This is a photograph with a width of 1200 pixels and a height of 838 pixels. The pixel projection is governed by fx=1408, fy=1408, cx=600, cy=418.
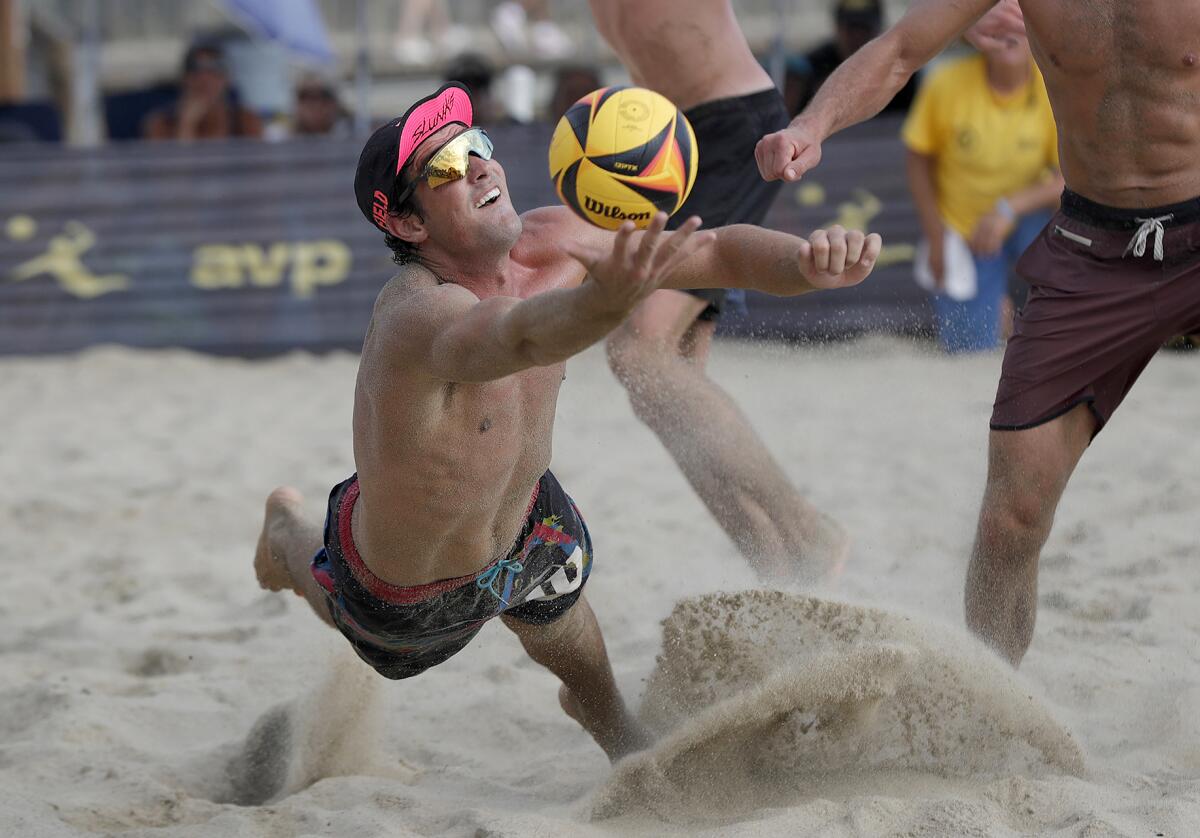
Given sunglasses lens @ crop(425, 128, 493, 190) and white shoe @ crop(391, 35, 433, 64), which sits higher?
sunglasses lens @ crop(425, 128, 493, 190)

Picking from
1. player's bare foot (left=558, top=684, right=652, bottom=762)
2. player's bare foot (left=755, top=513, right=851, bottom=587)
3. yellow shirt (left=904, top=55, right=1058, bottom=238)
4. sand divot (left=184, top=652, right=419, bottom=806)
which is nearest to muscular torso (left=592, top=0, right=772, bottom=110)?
player's bare foot (left=755, top=513, right=851, bottom=587)

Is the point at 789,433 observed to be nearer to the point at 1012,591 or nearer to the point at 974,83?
the point at 974,83

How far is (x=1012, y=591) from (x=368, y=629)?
1.48 metres

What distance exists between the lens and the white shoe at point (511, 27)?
10938 millimetres

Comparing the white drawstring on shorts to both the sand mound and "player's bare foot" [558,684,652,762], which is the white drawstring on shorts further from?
"player's bare foot" [558,684,652,762]

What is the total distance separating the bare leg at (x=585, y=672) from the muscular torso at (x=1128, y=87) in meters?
1.56

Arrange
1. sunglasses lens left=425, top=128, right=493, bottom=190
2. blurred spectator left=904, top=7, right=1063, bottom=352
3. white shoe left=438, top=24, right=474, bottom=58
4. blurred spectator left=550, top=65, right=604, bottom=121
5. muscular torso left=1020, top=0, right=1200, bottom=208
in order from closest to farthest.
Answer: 1. sunglasses lens left=425, top=128, right=493, bottom=190
2. muscular torso left=1020, top=0, right=1200, bottom=208
3. blurred spectator left=904, top=7, right=1063, bottom=352
4. blurred spectator left=550, top=65, right=604, bottom=121
5. white shoe left=438, top=24, right=474, bottom=58

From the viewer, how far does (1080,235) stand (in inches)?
A: 130

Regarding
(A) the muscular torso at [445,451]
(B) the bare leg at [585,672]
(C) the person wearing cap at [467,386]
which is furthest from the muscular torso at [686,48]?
(B) the bare leg at [585,672]

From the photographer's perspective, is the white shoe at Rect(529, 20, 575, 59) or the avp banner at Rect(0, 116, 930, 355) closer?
the avp banner at Rect(0, 116, 930, 355)

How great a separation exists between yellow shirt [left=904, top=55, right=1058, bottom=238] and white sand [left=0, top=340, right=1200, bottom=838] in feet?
4.62

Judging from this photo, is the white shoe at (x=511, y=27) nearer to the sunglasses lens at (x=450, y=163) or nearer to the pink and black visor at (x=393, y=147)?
the pink and black visor at (x=393, y=147)

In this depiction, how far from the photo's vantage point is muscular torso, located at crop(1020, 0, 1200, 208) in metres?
3.12

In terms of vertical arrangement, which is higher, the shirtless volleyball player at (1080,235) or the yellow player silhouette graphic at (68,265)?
the shirtless volleyball player at (1080,235)
